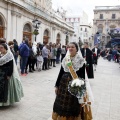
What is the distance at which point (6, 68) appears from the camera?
16.5 feet

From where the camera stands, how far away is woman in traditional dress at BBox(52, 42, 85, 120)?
3.61m

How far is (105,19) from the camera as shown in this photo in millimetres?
55906

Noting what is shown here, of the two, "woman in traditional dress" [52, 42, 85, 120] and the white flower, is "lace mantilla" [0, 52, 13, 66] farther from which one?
the white flower

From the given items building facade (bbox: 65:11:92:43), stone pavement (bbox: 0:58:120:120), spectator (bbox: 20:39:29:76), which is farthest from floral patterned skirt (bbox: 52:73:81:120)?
building facade (bbox: 65:11:92:43)

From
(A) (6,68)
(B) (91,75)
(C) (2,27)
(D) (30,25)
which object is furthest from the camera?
(D) (30,25)

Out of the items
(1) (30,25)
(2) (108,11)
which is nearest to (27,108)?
(1) (30,25)

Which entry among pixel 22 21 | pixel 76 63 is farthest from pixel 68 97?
pixel 22 21

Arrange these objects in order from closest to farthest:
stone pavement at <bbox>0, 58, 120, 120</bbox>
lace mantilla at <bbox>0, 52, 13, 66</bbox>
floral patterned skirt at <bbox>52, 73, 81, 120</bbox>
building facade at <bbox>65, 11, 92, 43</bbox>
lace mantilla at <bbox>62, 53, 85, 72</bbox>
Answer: floral patterned skirt at <bbox>52, 73, 81, 120</bbox> → lace mantilla at <bbox>62, 53, 85, 72</bbox> → stone pavement at <bbox>0, 58, 120, 120</bbox> → lace mantilla at <bbox>0, 52, 13, 66</bbox> → building facade at <bbox>65, 11, 92, 43</bbox>

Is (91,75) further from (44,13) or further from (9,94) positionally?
(44,13)

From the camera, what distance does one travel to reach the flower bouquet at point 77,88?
3441 millimetres

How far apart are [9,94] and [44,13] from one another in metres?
21.5

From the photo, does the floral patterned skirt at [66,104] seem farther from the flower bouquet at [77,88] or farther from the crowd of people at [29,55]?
the crowd of people at [29,55]

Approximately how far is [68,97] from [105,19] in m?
54.5

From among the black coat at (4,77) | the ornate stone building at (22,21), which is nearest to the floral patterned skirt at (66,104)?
the black coat at (4,77)
